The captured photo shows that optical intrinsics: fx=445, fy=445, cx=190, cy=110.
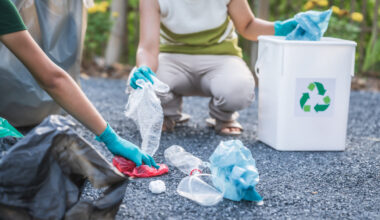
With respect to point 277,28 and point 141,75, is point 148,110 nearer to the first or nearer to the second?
point 141,75

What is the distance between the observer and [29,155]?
3.63 feet

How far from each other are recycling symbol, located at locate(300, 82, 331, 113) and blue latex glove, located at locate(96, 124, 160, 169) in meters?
0.83

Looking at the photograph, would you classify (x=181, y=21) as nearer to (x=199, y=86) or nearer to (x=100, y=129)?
(x=199, y=86)

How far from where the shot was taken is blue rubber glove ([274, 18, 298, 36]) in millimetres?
2197

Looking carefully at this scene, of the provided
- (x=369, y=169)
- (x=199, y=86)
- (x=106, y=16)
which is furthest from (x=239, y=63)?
(x=106, y=16)

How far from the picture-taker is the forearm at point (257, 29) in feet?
7.69

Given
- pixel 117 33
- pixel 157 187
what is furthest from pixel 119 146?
pixel 117 33

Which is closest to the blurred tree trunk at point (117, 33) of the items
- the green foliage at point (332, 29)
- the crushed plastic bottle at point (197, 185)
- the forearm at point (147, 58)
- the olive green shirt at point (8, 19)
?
the green foliage at point (332, 29)

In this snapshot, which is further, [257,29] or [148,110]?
[257,29]

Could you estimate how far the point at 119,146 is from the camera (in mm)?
1437

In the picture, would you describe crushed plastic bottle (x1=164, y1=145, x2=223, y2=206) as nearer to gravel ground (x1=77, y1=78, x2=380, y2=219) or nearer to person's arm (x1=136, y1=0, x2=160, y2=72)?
gravel ground (x1=77, y1=78, x2=380, y2=219)

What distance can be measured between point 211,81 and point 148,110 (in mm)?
580

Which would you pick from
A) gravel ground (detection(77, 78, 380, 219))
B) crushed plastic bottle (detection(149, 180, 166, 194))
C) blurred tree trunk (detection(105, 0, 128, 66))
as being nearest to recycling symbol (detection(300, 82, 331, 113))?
gravel ground (detection(77, 78, 380, 219))

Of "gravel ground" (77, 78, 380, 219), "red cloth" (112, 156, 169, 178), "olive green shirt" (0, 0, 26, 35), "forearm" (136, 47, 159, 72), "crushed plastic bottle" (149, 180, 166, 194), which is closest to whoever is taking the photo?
"olive green shirt" (0, 0, 26, 35)
